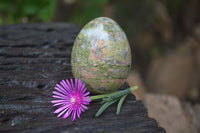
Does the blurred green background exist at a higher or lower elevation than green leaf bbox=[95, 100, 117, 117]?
higher

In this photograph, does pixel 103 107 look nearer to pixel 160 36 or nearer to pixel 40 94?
pixel 40 94

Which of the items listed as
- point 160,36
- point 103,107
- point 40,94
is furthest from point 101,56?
point 160,36

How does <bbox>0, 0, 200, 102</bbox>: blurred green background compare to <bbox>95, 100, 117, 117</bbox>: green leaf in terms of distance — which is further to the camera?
<bbox>0, 0, 200, 102</bbox>: blurred green background

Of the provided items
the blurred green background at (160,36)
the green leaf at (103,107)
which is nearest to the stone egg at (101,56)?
the green leaf at (103,107)

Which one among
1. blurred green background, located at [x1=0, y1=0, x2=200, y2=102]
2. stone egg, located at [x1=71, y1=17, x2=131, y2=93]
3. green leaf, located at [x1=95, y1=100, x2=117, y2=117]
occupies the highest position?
blurred green background, located at [x1=0, y1=0, x2=200, y2=102]

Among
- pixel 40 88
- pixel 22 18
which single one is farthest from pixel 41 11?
pixel 40 88

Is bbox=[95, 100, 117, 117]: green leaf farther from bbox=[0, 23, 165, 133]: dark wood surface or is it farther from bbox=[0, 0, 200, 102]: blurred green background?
bbox=[0, 0, 200, 102]: blurred green background

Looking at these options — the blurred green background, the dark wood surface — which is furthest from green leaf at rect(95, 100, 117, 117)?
the blurred green background

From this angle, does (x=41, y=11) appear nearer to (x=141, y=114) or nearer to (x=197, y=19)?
(x=141, y=114)
